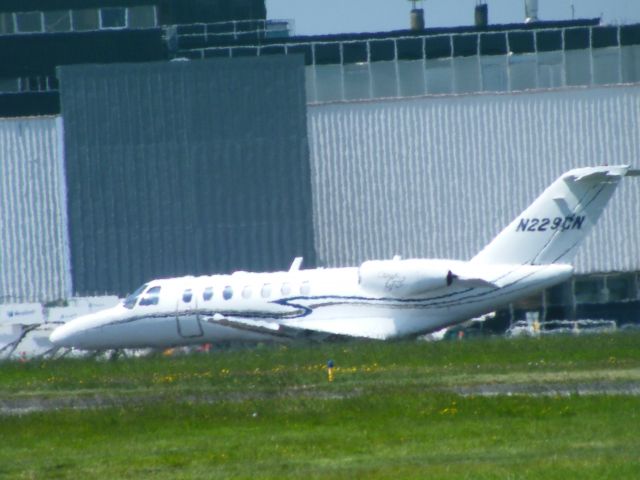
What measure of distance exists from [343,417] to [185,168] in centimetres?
3202

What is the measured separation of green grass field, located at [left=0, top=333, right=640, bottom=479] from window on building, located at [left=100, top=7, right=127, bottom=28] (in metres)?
44.9

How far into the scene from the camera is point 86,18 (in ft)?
244

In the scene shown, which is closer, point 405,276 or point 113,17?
point 405,276

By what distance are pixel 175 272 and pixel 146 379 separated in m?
23.4

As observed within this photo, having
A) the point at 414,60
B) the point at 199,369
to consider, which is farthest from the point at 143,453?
the point at 414,60

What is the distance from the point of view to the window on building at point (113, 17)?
244 feet

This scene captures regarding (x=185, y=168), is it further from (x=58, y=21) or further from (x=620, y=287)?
(x=58, y=21)

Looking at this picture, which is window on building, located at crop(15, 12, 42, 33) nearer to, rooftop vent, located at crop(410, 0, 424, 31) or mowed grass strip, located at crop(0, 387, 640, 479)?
rooftop vent, located at crop(410, 0, 424, 31)

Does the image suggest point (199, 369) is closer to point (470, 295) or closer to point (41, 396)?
point (41, 396)

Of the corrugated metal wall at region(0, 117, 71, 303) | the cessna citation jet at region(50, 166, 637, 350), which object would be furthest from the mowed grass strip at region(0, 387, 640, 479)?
the corrugated metal wall at region(0, 117, 71, 303)

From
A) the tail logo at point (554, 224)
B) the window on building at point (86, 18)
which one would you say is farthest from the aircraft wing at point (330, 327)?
the window on building at point (86, 18)

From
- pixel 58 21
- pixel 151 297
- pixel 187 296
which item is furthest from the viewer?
pixel 58 21

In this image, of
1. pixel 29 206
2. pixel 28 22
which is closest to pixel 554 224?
pixel 29 206

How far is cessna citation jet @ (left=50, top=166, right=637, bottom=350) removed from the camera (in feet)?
118
